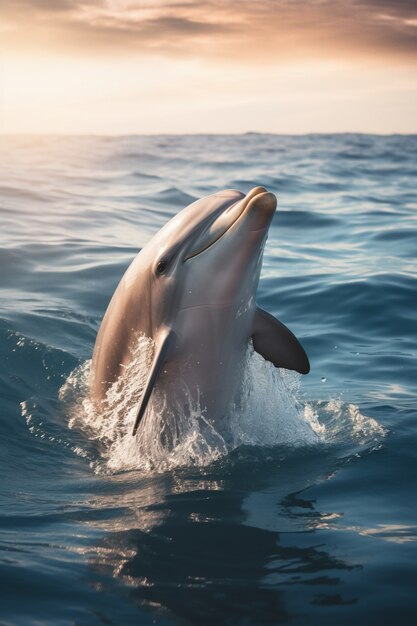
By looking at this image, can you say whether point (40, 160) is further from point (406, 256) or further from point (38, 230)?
point (406, 256)

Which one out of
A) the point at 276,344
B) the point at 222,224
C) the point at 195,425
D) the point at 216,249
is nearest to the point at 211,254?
the point at 216,249

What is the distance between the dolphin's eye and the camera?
6233 millimetres

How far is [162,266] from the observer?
20.5ft

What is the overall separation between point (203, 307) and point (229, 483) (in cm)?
125

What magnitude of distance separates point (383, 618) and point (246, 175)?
106 feet

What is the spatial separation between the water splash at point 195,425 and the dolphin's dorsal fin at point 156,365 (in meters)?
0.33

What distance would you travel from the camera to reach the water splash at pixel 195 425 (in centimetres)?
667

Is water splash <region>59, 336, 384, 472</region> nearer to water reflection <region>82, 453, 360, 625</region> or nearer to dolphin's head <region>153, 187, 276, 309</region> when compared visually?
water reflection <region>82, 453, 360, 625</region>

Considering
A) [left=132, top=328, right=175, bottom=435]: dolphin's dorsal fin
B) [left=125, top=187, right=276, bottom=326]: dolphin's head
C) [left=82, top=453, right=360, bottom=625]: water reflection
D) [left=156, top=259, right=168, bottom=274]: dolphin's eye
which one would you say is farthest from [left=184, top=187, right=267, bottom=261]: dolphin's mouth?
[left=82, top=453, right=360, bottom=625]: water reflection

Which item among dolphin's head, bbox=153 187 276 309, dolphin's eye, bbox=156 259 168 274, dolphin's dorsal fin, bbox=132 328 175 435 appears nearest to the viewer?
dolphin's dorsal fin, bbox=132 328 175 435

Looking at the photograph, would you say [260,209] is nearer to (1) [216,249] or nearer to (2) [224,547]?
(1) [216,249]

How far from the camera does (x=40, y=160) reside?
4197cm

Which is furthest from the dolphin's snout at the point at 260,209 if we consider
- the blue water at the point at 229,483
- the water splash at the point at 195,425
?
the blue water at the point at 229,483

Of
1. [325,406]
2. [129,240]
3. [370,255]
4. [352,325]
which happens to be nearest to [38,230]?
[129,240]
